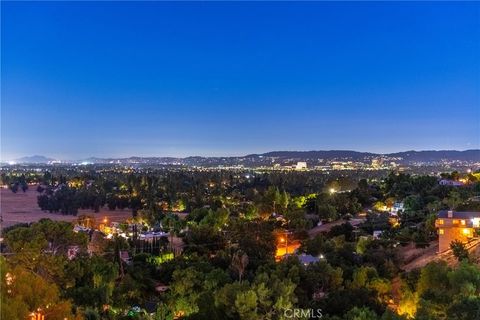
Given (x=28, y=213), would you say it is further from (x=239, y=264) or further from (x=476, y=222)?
(x=476, y=222)

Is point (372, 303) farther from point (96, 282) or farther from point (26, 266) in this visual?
point (26, 266)

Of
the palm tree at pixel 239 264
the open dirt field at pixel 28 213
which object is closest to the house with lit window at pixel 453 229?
the palm tree at pixel 239 264

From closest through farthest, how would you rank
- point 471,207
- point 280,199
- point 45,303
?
point 45,303 → point 471,207 → point 280,199

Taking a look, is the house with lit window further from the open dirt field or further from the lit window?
the open dirt field

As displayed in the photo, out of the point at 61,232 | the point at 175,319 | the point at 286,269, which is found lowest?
the point at 175,319

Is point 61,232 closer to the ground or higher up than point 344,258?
higher up

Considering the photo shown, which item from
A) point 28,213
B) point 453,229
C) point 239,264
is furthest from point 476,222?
point 28,213

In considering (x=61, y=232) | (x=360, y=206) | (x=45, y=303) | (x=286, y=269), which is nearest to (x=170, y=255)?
(x=61, y=232)
